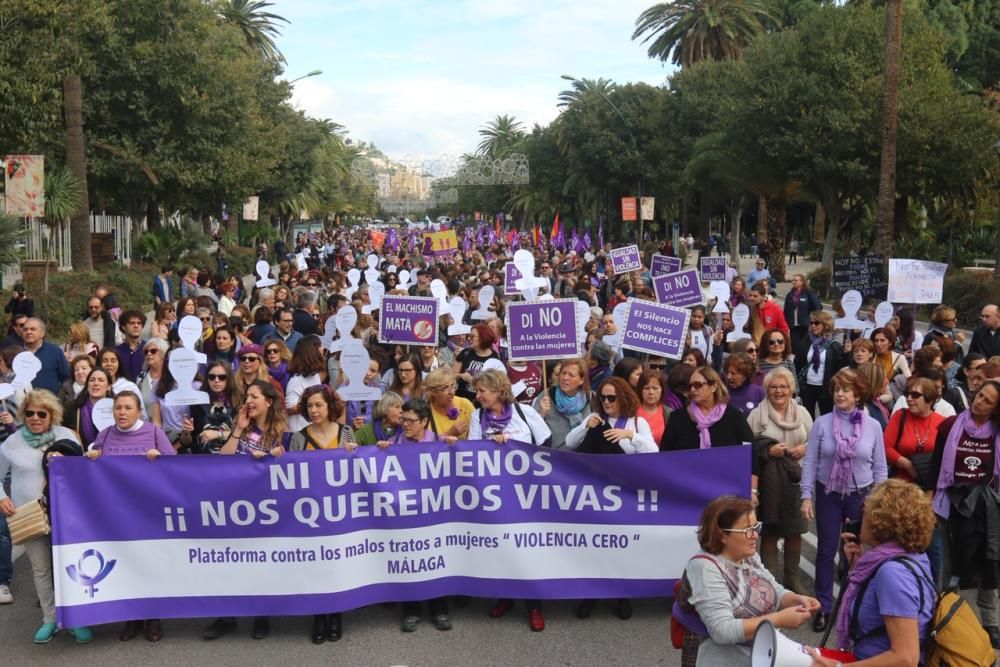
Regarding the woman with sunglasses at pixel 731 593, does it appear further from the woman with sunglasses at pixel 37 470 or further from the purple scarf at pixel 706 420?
the woman with sunglasses at pixel 37 470

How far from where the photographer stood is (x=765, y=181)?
34.9 metres

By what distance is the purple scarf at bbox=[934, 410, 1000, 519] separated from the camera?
5.84 meters

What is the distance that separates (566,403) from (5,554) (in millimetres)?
3700

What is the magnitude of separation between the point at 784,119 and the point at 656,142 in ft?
73.8

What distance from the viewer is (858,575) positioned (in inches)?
149

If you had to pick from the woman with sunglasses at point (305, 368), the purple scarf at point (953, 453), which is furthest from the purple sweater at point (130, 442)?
the purple scarf at point (953, 453)

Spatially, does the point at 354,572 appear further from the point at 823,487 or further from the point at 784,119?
the point at 784,119

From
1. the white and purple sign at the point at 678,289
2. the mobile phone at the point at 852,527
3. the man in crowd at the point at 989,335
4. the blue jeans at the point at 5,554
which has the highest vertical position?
the white and purple sign at the point at 678,289

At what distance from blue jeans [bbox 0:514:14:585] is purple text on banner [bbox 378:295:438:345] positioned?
12.8 feet

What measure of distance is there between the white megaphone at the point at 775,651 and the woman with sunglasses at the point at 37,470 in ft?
13.8

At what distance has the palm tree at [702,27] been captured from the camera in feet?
156

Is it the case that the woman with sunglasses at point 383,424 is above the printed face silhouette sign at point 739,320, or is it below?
below

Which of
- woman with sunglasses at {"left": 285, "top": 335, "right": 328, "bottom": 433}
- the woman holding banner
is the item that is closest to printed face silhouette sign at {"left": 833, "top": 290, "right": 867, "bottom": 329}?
the woman holding banner

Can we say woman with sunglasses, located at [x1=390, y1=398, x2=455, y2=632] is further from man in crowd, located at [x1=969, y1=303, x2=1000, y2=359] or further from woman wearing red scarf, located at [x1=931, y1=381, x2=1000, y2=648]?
man in crowd, located at [x1=969, y1=303, x2=1000, y2=359]
